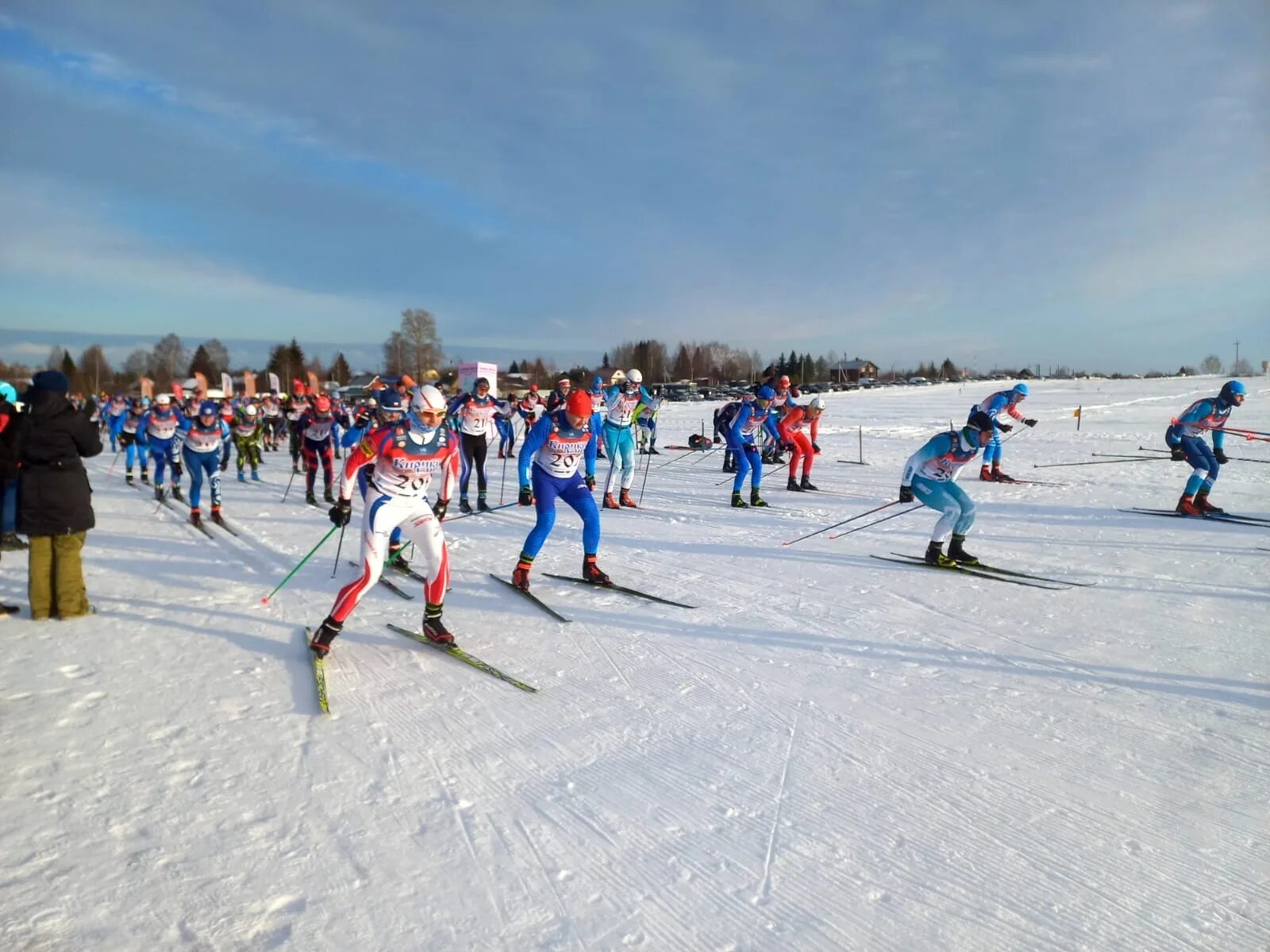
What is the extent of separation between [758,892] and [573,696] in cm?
191

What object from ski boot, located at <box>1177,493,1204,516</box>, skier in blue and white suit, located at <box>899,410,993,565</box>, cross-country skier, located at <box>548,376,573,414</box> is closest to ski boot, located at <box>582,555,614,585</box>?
skier in blue and white suit, located at <box>899,410,993,565</box>

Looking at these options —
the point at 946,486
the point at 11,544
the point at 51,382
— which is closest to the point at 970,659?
the point at 946,486

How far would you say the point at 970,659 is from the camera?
4891mm

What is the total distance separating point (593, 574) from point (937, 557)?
12.3 feet

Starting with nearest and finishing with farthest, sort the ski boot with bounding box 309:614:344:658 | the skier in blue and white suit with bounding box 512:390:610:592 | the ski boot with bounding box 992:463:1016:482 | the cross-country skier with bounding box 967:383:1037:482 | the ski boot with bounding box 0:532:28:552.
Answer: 1. the ski boot with bounding box 309:614:344:658
2. the skier in blue and white suit with bounding box 512:390:610:592
3. the ski boot with bounding box 0:532:28:552
4. the cross-country skier with bounding box 967:383:1037:482
5. the ski boot with bounding box 992:463:1016:482

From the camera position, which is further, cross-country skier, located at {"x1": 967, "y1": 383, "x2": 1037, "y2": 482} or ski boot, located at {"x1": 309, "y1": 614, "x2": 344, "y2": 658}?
cross-country skier, located at {"x1": 967, "y1": 383, "x2": 1037, "y2": 482}

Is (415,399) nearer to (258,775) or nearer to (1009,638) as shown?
(258,775)

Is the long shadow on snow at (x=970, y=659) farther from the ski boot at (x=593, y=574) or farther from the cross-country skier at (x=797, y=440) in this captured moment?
the cross-country skier at (x=797, y=440)

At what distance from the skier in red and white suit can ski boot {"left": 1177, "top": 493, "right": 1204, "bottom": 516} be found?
1055 centimetres

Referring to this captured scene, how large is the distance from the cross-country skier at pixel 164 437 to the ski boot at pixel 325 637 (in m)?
9.09

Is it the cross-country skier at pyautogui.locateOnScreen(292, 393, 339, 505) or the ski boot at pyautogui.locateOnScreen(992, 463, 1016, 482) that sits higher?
the cross-country skier at pyautogui.locateOnScreen(292, 393, 339, 505)

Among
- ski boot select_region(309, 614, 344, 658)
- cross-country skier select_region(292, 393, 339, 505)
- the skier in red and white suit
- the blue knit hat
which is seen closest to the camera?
ski boot select_region(309, 614, 344, 658)

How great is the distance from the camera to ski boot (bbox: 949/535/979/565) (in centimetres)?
737

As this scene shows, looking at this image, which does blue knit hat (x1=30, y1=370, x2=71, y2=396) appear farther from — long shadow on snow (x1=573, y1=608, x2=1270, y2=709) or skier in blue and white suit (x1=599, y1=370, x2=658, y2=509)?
skier in blue and white suit (x1=599, y1=370, x2=658, y2=509)
